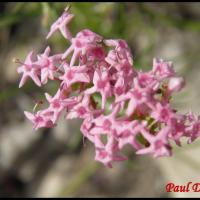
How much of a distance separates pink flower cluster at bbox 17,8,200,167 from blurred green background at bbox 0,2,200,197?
5.14ft

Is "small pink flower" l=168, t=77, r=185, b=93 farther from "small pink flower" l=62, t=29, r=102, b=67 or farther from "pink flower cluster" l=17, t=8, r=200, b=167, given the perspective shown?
"small pink flower" l=62, t=29, r=102, b=67

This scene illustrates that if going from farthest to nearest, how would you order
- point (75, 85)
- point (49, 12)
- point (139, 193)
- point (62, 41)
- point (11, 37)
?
point (11, 37) < point (139, 193) < point (62, 41) < point (49, 12) < point (75, 85)

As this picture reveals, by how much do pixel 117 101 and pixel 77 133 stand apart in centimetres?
211

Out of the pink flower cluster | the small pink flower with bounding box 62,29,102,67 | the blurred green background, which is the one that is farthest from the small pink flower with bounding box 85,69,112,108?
the blurred green background

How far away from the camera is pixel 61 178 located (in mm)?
3924

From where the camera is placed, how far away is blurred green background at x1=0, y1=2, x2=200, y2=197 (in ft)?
11.8

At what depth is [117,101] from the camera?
1631 millimetres

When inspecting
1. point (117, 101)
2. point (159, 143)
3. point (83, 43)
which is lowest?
point (159, 143)

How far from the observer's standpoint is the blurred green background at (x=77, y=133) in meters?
3.61

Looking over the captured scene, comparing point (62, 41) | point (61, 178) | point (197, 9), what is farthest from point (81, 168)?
point (197, 9)

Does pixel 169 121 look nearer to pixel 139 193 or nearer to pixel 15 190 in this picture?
pixel 139 193

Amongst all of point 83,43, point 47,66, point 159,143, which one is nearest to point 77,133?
point 47,66

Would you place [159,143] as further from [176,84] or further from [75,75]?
[75,75]

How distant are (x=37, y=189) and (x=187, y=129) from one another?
2462 mm
